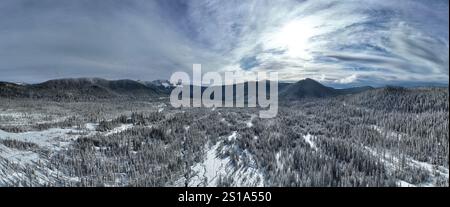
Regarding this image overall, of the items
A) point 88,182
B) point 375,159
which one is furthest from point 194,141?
point 375,159

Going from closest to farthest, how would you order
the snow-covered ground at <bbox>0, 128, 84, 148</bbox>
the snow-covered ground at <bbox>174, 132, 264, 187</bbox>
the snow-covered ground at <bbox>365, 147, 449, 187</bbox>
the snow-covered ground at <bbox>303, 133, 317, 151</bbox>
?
the snow-covered ground at <bbox>365, 147, 449, 187</bbox>
the snow-covered ground at <bbox>174, 132, 264, 187</bbox>
the snow-covered ground at <bbox>303, 133, 317, 151</bbox>
the snow-covered ground at <bbox>0, 128, 84, 148</bbox>

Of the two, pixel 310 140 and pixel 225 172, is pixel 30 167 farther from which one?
pixel 310 140

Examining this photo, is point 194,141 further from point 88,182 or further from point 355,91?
point 355,91

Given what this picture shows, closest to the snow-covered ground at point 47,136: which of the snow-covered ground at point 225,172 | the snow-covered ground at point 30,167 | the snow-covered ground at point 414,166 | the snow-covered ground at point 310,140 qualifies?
the snow-covered ground at point 30,167

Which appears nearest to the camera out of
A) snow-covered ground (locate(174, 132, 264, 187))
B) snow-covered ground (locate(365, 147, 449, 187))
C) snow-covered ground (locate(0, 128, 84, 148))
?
snow-covered ground (locate(365, 147, 449, 187))

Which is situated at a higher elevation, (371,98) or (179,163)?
(371,98)

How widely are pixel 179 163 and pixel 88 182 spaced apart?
169 centimetres

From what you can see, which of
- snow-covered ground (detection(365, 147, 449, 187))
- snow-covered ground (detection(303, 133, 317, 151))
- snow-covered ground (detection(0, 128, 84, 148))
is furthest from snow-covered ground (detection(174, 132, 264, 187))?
snow-covered ground (detection(0, 128, 84, 148))

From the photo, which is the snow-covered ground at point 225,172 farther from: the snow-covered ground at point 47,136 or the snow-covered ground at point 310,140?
the snow-covered ground at point 47,136

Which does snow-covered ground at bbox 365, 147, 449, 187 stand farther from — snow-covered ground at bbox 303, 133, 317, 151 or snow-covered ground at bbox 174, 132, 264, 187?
snow-covered ground at bbox 174, 132, 264, 187

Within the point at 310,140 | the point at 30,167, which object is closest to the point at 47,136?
the point at 30,167

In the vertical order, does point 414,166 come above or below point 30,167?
above
